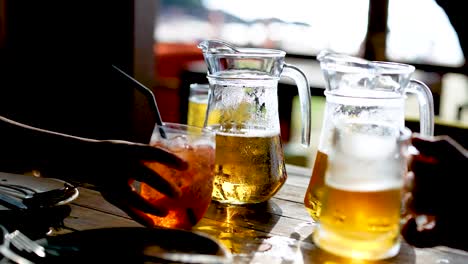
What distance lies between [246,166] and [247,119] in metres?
0.10

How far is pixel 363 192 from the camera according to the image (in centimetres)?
98

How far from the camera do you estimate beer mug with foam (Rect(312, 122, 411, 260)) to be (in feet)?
3.23

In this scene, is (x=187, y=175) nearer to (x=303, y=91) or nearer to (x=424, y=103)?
(x=303, y=91)

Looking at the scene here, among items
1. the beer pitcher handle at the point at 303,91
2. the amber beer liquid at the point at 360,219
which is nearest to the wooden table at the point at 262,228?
the amber beer liquid at the point at 360,219

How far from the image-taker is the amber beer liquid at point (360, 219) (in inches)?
38.8

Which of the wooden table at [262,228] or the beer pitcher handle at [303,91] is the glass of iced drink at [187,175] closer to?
the wooden table at [262,228]

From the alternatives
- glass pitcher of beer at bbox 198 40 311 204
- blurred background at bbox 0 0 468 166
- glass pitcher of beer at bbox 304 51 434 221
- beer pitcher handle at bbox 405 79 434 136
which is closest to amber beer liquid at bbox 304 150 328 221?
glass pitcher of beer at bbox 304 51 434 221

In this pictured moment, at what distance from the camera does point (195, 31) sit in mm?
7160

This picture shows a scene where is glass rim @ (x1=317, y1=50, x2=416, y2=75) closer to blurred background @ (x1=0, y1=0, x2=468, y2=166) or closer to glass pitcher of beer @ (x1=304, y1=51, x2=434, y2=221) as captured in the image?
glass pitcher of beer @ (x1=304, y1=51, x2=434, y2=221)

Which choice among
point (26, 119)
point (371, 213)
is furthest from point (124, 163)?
point (26, 119)

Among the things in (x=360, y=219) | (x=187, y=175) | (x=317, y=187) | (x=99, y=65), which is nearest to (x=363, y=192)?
(x=360, y=219)

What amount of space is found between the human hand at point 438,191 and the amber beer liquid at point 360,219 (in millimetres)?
33

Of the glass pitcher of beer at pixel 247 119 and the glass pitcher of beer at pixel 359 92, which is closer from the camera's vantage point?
the glass pitcher of beer at pixel 359 92

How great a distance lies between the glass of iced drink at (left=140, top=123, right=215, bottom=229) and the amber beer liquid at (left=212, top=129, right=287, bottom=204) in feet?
0.27
